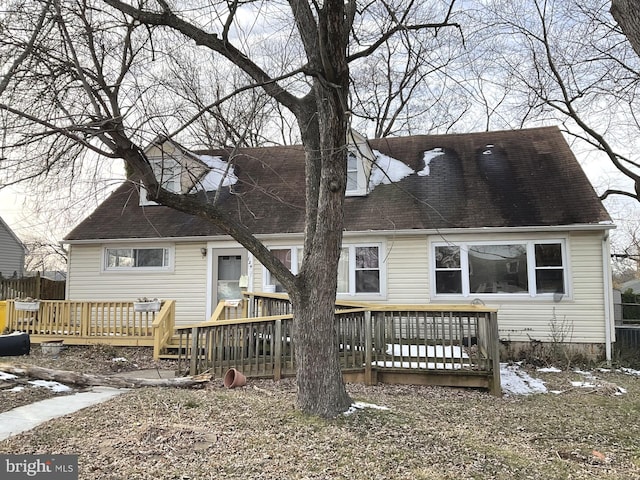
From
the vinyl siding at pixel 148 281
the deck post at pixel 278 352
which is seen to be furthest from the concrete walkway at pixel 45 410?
the vinyl siding at pixel 148 281

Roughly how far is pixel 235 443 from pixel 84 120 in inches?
184

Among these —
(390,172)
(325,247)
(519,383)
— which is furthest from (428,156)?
(325,247)

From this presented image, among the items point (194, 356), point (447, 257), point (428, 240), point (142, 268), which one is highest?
point (428, 240)

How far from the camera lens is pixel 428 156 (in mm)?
14195

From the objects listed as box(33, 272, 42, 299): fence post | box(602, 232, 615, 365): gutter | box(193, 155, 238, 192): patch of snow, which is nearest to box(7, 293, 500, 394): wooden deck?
box(602, 232, 615, 365): gutter

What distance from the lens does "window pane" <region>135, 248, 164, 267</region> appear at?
13.1 meters

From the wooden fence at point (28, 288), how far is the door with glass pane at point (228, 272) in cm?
874

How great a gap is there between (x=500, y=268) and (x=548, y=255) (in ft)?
3.41

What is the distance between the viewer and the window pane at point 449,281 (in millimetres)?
11424

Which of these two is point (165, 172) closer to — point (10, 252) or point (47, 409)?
point (47, 409)

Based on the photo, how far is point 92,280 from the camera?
523 inches

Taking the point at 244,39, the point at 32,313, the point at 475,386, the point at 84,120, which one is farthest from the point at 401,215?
the point at 32,313

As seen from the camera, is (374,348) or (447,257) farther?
(447,257)

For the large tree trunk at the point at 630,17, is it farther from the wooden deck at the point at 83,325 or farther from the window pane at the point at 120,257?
the window pane at the point at 120,257
